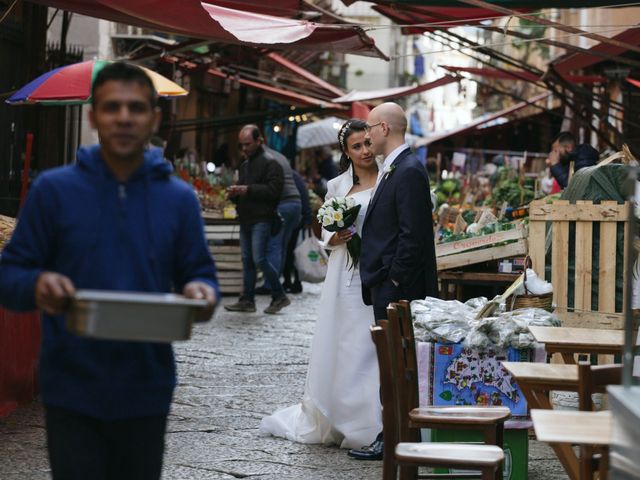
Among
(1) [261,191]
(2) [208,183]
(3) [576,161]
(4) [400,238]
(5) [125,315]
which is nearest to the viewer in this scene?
(5) [125,315]

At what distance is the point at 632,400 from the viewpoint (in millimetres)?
3582

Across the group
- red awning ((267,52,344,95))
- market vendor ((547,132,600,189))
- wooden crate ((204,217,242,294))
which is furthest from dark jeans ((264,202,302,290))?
red awning ((267,52,344,95))

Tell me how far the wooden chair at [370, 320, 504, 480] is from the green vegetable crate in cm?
124

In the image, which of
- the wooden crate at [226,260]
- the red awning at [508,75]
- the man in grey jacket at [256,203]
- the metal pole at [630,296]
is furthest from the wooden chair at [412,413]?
the red awning at [508,75]

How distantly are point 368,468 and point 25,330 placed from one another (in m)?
2.91

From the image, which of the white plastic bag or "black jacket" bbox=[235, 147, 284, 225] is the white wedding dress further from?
the white plastic bag

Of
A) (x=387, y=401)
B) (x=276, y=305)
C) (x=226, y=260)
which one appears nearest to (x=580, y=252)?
(x=387, y=401)

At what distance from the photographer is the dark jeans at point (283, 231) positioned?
1509 centimetres

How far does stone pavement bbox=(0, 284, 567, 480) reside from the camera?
7066 mm

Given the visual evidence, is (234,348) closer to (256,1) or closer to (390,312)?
(256,1)

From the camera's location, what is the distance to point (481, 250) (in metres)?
10.0

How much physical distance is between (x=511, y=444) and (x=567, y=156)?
721 centimetres

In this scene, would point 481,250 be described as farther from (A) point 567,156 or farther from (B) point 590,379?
(B) point 590,379

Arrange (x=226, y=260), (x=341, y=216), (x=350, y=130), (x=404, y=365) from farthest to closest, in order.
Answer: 1. (x=226, y=260)
2. (x=350, y=130)
3. (x=341, y=216)
4. (x=404, y=365)
